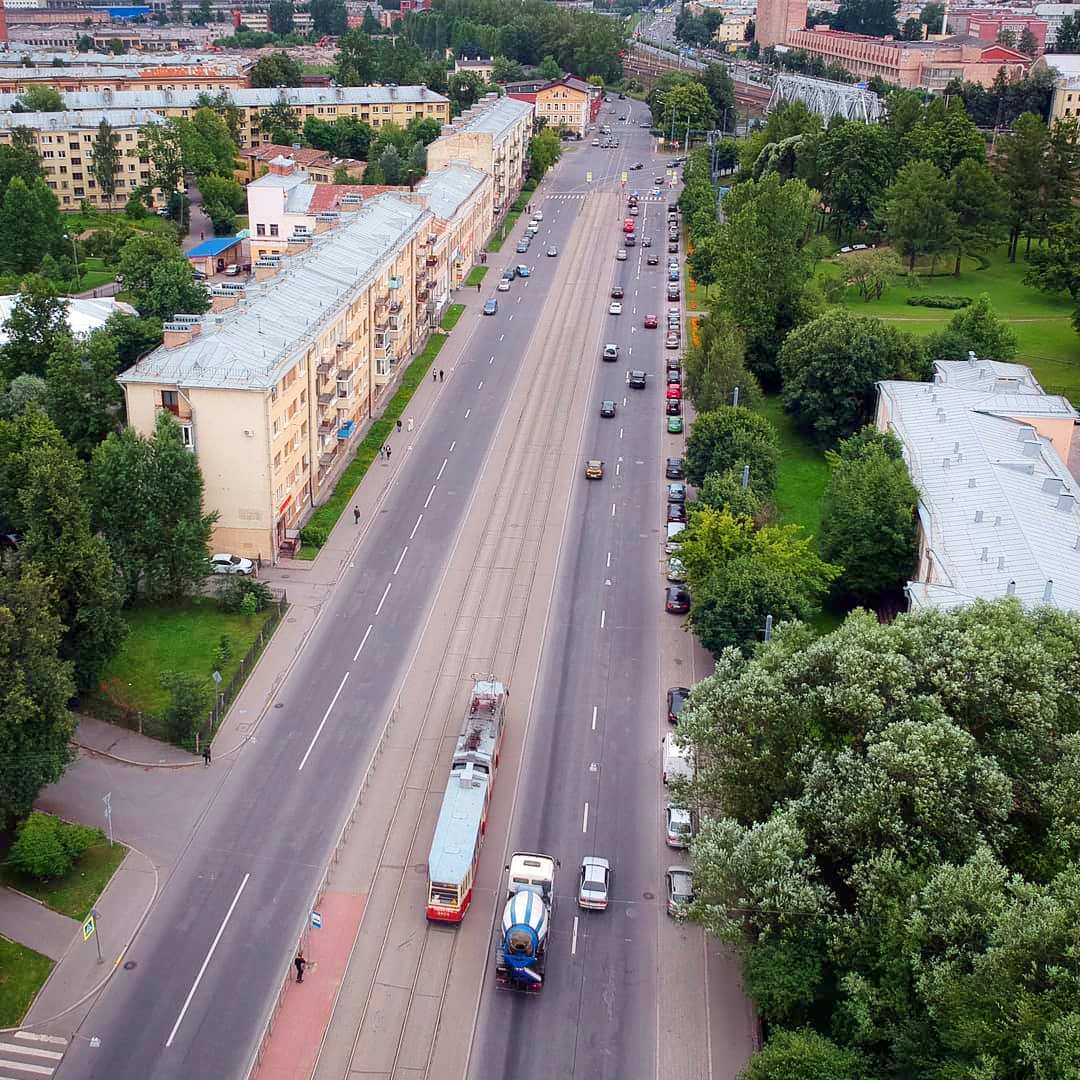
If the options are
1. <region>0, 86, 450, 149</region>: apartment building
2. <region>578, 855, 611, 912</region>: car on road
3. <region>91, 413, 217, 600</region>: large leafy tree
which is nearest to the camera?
<region>578, 855, 611, 912</region>: car on road

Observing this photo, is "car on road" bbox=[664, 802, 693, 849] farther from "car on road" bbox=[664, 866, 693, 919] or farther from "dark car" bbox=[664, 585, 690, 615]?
"dark car" bbox=[664, 585, 690, 615]

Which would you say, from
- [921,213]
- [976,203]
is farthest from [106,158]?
[976,203]

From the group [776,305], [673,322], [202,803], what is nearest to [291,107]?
[673,322]

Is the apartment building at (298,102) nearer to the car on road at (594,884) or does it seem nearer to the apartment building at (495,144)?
the apartment building at (495,144)

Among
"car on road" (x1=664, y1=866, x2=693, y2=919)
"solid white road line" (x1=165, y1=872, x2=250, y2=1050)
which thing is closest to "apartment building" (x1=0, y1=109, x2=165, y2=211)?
"solid white road line" (x1=165, y1=872, x2=250, y2=1050)

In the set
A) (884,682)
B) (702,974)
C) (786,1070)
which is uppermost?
(884,682)

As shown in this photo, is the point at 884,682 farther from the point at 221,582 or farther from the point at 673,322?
the point at 673,322
